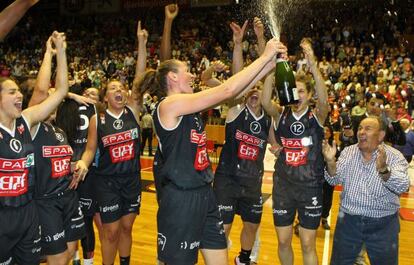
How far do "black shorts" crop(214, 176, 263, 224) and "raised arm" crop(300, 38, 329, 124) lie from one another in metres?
1.03

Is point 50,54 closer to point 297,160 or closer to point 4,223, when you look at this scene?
point 4,223

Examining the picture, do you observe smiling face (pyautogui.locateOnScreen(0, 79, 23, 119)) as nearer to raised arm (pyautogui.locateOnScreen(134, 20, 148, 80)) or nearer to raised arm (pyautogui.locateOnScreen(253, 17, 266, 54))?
raised arm (pyautogui.locateOnScreen(134, 20, 148, 80))

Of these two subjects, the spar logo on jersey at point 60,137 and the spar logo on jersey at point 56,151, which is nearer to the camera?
the spar logo on jersey at point 56,151

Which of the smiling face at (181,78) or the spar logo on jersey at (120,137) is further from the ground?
the smiling face at (181,78)

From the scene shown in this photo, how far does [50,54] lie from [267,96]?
6.28ft

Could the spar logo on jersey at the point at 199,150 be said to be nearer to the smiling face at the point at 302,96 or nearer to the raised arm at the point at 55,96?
the raised arm at the point at 55,96

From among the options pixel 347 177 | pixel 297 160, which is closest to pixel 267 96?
pixel 297 160

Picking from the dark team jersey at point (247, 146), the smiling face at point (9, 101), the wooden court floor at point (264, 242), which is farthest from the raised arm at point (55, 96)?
the wooden court floor at point (264, 242)

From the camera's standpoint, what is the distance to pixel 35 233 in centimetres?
327

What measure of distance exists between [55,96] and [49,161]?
1.72 ft

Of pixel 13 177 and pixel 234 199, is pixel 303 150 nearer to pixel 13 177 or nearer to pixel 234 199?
pixel 234 199

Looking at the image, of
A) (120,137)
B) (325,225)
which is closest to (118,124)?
(120,137)

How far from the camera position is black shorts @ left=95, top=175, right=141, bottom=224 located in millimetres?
4254

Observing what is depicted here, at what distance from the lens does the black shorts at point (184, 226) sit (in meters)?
3.20
